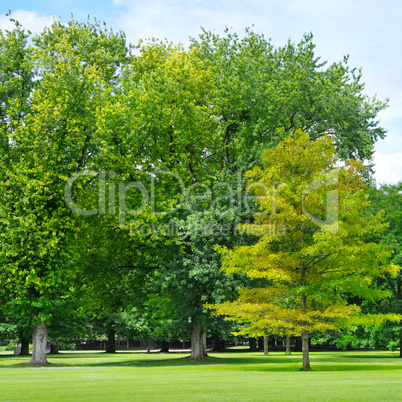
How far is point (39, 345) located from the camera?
3566cm

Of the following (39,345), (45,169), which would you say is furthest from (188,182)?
(39,345)

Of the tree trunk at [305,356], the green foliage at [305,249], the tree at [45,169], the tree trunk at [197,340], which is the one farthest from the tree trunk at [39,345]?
the tree trunk at [305,356]

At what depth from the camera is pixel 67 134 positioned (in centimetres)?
3447

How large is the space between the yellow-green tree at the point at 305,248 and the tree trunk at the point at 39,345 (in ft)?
45.2

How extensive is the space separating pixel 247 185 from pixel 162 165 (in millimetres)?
5413

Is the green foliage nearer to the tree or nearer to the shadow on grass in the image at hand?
the shadow on grass

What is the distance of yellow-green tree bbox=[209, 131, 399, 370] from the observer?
85.9ft

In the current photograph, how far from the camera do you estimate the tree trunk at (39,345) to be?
35312 millimetres

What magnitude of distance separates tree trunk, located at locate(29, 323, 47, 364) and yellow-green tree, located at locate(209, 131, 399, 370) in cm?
1377

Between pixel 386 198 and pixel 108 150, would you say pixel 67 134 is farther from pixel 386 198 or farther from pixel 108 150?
pixel 386 198

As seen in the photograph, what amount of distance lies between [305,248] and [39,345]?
61.8 feet

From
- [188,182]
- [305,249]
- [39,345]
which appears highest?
[188,182]

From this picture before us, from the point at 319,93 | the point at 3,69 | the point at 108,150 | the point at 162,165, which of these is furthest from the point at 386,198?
the point at 3,69

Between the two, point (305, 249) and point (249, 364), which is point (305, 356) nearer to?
point (305, 249)
